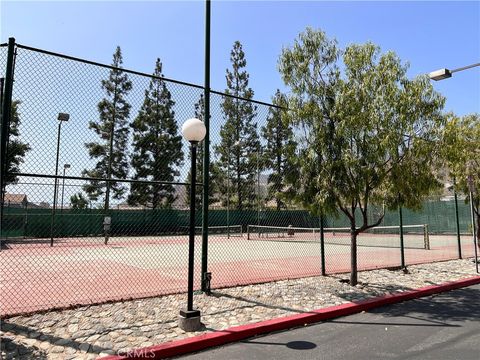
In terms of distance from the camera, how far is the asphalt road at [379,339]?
4.93m

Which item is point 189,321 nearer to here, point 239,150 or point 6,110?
point 6,110

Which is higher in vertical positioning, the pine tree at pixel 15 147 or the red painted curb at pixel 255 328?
the pine tree at pixel 15 147

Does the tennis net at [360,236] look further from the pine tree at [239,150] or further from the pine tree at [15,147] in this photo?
the pine tree at [15,147]

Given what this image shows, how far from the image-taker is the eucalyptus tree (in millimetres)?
7984

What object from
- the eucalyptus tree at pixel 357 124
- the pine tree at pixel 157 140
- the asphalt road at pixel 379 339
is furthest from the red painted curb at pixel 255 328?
the pine tree at pixel 157 140

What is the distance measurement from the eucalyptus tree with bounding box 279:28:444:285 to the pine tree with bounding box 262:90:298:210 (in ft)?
0.75

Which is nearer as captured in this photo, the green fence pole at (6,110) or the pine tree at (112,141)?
the green fence pole at (6,110)

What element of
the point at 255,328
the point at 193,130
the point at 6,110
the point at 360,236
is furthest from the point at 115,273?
the point at 360,236

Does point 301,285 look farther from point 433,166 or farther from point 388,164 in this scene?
point 433,166

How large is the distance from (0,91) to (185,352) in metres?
4.35

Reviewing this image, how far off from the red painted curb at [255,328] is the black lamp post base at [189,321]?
29 cm

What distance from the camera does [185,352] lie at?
16.7ft

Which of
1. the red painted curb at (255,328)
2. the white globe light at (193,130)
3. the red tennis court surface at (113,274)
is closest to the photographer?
the red painted curb at (255,328)

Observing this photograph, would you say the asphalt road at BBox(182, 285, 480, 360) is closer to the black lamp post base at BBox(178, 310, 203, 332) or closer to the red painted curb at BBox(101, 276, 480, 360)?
the red painted curb at BBox(101, 276, 480, 360)
